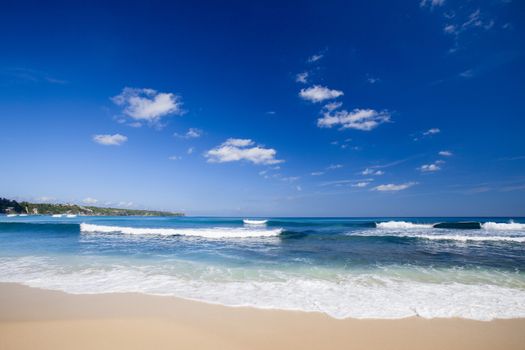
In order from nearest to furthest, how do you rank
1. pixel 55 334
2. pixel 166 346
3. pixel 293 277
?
1. pixel 166 346
2. pixel 55 334
3. pixel 293 277

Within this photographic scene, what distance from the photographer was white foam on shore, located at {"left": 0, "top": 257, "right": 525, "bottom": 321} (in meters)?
5.50

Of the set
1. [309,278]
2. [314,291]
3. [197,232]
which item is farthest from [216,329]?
[197,232]

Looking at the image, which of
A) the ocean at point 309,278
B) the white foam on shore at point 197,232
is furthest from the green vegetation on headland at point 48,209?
the ocean at point 309,278

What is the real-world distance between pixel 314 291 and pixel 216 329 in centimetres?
321

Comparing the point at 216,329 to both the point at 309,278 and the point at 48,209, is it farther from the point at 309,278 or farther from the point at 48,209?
the point at 48,209

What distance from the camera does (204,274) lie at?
8867 millimetres

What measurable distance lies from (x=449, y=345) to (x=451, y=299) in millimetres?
2750

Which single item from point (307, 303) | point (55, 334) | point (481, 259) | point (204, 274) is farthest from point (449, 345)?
point (481, 259)

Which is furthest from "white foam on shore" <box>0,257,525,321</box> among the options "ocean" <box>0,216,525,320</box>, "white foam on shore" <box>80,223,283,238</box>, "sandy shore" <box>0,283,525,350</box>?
"white foam on shore" <box>80,223,283,238</box>

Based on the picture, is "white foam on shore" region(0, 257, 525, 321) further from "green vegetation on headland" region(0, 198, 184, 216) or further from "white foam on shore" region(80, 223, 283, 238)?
"green vegetation on headland" region(0, 198, 184, 216)

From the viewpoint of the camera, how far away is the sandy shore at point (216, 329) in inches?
156

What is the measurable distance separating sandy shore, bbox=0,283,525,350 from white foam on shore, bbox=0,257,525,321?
0.51 meters

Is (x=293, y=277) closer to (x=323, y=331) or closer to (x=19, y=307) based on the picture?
(x=323, y=331)

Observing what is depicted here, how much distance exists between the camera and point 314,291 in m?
6.89
